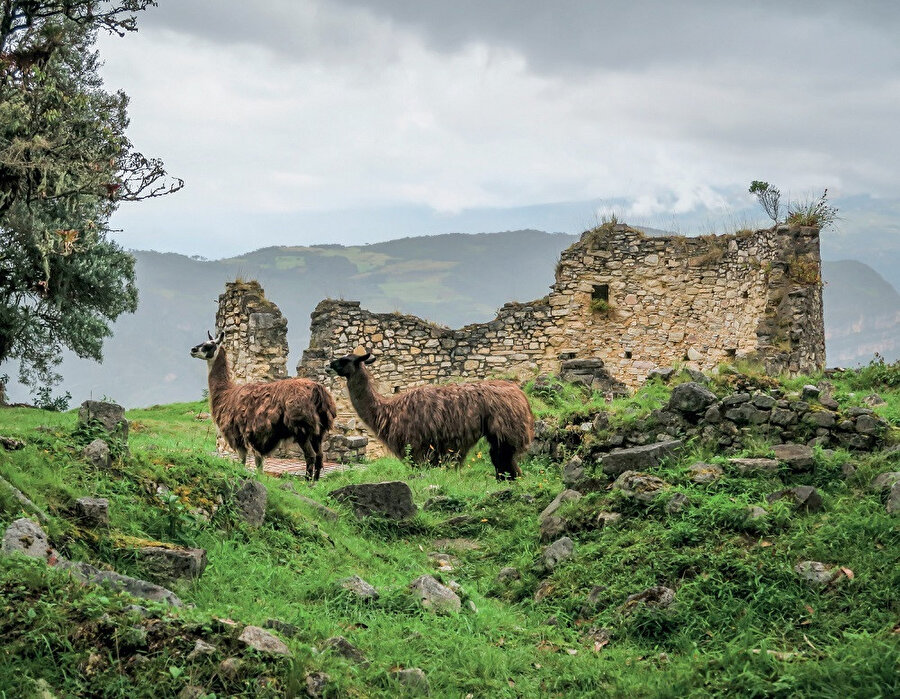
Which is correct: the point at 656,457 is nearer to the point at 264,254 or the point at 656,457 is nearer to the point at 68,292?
the point at 68,292

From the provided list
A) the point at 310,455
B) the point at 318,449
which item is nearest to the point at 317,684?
the point at 310,455

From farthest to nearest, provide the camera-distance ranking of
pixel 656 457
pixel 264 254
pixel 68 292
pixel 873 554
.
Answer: pixel 264 254 < pixel 68 292 < pixel 656 457 < pixel 873 554

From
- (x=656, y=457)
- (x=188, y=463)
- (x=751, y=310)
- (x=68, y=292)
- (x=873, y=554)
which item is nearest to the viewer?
(x=873, y=554)

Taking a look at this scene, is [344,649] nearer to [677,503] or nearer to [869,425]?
[677,503]

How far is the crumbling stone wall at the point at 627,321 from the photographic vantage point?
64.7ft

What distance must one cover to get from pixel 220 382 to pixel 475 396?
4.55m

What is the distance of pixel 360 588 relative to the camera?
6.66 m

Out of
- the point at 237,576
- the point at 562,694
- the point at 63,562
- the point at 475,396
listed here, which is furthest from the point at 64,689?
the point at 475,396

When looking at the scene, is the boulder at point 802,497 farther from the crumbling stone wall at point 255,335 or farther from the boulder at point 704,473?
the crumbling stone wall at point 255,335

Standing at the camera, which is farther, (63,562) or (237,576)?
(237,576)

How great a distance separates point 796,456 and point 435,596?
11.7 feet

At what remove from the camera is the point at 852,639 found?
539 cm

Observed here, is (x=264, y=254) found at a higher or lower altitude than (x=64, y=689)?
higher

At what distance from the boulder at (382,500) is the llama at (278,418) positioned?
11.8 feet
